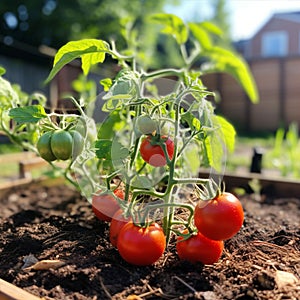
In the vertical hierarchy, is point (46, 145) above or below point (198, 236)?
above

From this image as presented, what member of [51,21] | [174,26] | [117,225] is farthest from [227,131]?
[51,21]

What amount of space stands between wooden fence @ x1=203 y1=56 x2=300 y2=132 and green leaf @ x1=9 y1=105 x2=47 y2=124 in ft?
33.2

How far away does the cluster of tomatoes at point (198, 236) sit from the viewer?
107 centimetres

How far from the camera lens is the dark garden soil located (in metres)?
1.05

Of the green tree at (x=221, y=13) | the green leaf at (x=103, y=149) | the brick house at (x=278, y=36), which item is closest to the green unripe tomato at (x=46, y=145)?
the green leaf at (x=103, y=149)

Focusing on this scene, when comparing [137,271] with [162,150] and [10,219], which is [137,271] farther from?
[10,219]

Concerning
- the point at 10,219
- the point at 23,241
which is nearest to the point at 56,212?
the point at 10,219

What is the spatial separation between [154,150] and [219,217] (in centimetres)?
26

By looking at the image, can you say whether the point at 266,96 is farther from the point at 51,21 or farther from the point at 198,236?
the point at 198,236

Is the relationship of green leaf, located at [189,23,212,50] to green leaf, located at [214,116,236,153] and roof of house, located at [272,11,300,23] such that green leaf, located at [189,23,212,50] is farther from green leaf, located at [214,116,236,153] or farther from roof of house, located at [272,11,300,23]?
roof of house, located at [272,11,300,23]

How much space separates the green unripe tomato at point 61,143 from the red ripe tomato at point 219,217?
0.42m

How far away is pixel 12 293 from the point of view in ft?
3.33

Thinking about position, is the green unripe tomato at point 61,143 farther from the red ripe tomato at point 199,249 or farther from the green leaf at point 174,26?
the green leaf at point 174,26

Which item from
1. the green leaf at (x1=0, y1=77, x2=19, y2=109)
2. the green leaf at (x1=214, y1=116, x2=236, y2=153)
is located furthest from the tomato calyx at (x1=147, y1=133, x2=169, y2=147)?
the green leaf at (x1=0, y1=77, x2=19, y2=109)
